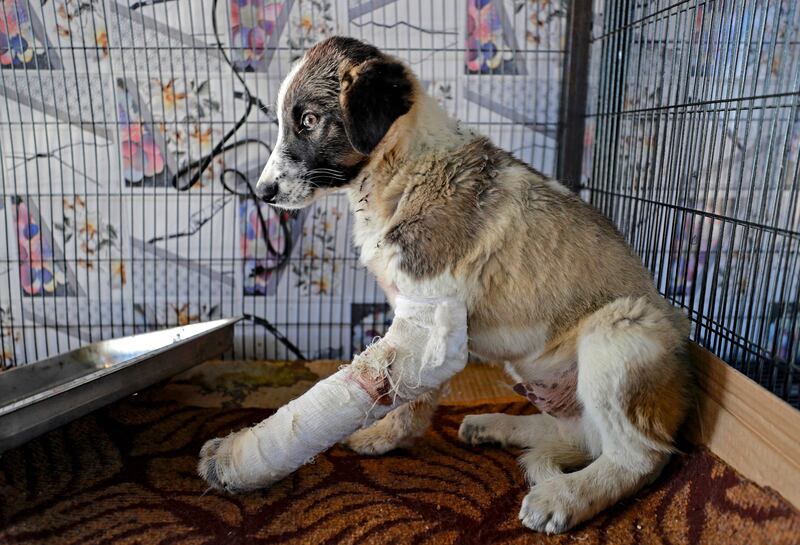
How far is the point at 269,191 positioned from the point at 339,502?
969 millimetres

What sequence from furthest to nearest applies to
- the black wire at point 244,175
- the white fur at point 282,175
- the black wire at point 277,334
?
the black wire at point 277,334, the black wire at point 244,175, the white fur at point 282,175

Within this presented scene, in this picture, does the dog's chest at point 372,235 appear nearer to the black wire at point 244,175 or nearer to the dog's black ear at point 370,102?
the dog's black ear at point 370,102

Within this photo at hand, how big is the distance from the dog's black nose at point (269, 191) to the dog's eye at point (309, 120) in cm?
21

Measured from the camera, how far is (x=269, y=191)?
188 cm

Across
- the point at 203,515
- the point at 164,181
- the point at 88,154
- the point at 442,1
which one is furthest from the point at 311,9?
the point at 203,515

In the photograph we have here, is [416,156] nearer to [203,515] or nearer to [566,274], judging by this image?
[566,274]

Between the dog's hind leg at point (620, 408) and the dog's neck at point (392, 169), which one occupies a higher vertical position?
the dog's neck at point (392, 169)

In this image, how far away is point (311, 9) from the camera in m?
2.90

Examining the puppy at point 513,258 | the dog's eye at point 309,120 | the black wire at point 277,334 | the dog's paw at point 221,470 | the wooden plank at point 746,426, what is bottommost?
the black wire at point 277,334

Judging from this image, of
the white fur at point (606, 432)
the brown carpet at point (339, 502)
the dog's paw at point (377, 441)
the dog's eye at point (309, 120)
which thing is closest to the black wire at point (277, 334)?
the brown carpet at point (339, 502)

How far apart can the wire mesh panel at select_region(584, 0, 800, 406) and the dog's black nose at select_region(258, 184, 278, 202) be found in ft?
4.58

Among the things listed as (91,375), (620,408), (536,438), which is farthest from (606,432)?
(91,375)

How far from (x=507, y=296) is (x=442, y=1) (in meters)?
1.75

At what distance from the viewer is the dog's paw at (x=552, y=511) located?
1.68m
